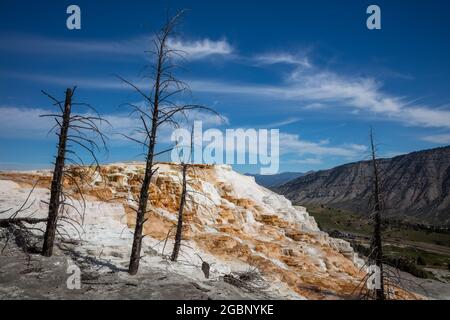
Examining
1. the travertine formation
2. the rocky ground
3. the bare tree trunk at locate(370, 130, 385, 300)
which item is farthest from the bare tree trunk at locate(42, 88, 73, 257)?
the bare tree trunk at locate(370, 130, 385, 300)

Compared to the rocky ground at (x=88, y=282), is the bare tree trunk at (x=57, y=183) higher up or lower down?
higher up

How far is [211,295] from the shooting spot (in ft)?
40.0

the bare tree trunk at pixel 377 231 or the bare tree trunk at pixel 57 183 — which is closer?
the bare tree trunk at pixel 57 183

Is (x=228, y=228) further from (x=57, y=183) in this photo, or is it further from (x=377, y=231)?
(x=57, y=183)

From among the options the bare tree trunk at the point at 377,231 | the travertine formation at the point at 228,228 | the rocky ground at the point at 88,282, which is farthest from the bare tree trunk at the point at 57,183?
the bare tree trunk at the point at 377,231

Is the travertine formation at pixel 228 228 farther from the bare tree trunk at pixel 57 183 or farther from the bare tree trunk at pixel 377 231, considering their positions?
the bare tree trunk at pixel 377 231

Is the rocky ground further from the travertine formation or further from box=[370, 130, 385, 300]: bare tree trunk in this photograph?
box=[370, 130, 385, 300]: bare tree trunk

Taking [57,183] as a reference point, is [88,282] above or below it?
below

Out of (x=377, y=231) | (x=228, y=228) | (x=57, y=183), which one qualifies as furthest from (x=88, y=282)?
(x=228, y=228)

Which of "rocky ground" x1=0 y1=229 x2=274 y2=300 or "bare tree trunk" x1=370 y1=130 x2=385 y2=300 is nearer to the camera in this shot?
"rocky ground" x1=0 y1=229 x2=274 y2=300

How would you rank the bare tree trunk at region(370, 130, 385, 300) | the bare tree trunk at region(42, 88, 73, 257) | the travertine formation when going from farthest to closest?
1. the travertine formation
2. the bare tree trunk at region(370, 130, 385, 300)
3. the bare tree trunk at region(42, 88, 73, 257)

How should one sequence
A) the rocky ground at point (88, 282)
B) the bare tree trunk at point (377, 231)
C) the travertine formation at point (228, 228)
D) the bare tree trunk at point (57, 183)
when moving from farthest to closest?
the travertine formation at point (228, 228) → the bare tree trunk at point (377, 231) → the bare tree trunk at point (57, 183) → the rocky ground at point (88, 282)
